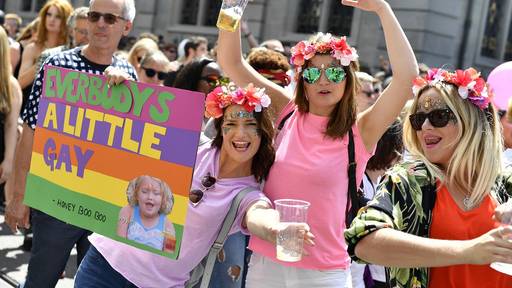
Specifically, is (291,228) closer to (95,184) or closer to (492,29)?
(95,184)

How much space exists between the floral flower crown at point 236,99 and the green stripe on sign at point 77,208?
1.85 ft

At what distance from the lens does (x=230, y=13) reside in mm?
3414

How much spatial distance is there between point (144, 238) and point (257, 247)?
1.57ft

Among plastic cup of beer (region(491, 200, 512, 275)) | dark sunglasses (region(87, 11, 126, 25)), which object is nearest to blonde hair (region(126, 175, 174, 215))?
dark sunglasses (region(87, 11, 126, 25))

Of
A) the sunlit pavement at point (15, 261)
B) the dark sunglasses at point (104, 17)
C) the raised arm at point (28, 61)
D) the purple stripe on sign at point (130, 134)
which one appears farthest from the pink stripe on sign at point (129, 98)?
the raised arm at point (28, 61)

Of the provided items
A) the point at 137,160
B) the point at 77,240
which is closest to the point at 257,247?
the point at 137,160

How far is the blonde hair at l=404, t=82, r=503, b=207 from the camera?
254 centimetres

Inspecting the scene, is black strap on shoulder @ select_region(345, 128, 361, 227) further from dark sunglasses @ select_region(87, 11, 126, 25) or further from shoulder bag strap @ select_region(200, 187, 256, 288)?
dark sunglasses @ select_region(87, 11, 126, 25)

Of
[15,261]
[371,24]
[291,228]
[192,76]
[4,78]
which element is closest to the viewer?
[291,228]

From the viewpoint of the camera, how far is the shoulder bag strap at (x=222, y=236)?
3.33 m

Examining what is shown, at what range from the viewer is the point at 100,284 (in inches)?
136

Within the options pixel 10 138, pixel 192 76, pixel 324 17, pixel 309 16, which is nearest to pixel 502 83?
pixel 192 76

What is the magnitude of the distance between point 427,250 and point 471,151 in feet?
1.56

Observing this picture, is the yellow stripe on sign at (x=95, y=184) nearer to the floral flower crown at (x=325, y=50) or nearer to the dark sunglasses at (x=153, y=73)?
the floral flower crown at (x=325, y=50)
